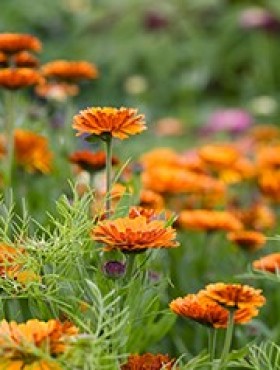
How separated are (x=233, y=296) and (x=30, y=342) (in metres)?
0.22

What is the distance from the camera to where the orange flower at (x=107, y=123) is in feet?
3.26

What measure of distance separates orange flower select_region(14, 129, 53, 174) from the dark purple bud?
75 cm

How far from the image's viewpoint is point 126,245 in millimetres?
884

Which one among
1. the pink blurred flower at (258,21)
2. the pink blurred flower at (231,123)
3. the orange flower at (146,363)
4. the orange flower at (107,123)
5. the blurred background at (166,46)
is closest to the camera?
the orange flower at (146,363)

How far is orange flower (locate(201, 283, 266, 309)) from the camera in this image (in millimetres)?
893

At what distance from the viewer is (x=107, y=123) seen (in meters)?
1.00

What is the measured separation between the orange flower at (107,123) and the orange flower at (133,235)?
12cm

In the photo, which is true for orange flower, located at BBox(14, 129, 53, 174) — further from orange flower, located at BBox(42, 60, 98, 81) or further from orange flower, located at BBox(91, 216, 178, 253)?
orange flower, located at BBox(91, 216, 178, 253)

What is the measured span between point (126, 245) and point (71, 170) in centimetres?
97

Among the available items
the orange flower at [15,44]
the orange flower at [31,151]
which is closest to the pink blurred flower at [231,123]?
the orange flower at [31,151]

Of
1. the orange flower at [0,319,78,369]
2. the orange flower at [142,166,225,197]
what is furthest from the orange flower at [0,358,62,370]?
the orange flower at [142,166,225,197]

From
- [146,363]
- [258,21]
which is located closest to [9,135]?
[146,363]

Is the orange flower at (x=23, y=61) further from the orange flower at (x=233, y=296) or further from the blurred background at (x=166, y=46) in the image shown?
the blurred background at (x=166, y=46)

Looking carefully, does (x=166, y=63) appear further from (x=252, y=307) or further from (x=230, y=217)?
A: (x=252, y=307)
